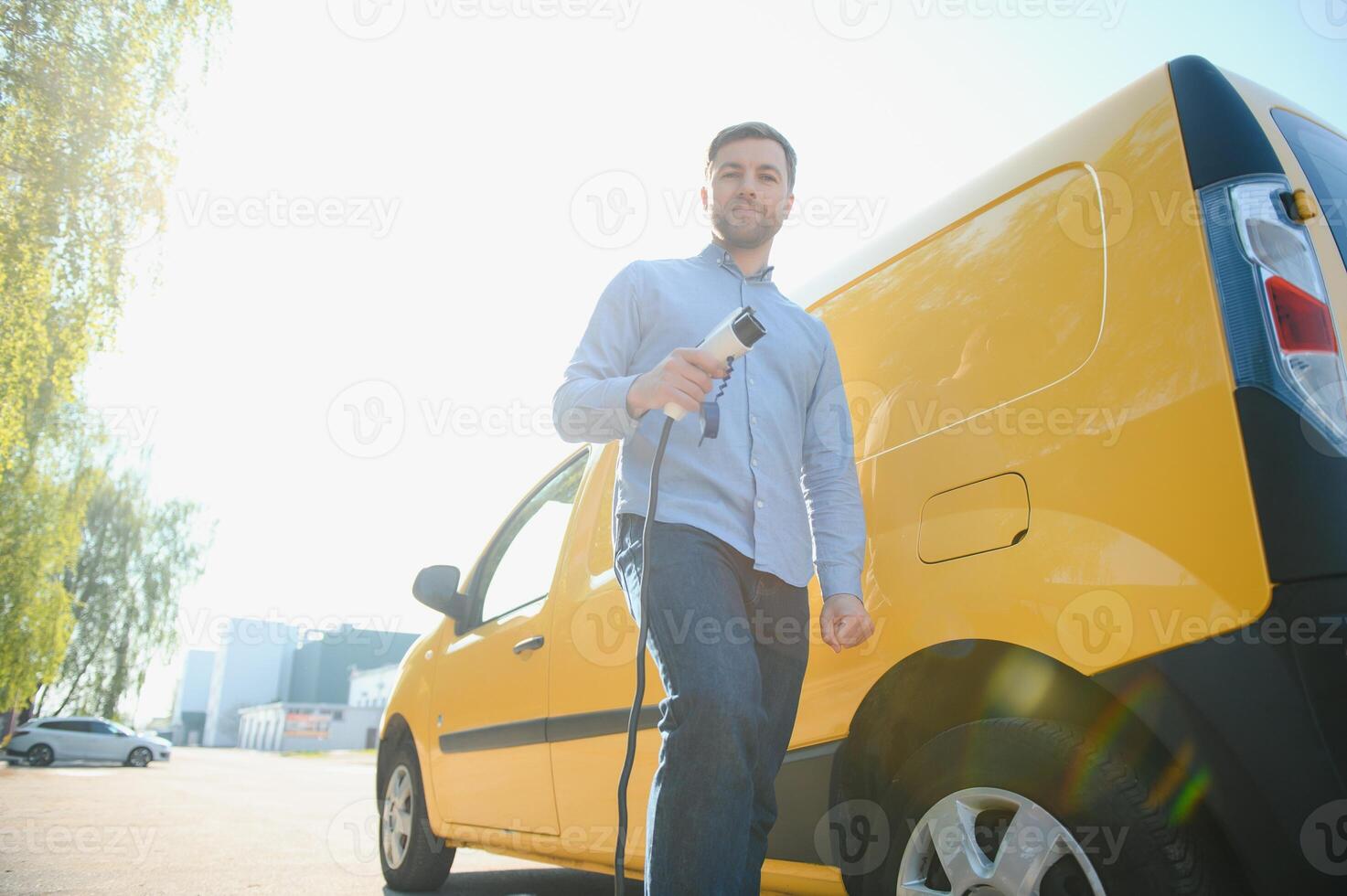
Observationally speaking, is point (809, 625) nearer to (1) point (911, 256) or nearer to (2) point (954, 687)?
(2) point (954, 687)

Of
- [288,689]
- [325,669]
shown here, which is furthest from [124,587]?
[288,689]

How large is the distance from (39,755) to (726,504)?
29686 mm

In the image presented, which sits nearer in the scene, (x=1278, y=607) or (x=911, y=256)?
(x=1278, y=607)

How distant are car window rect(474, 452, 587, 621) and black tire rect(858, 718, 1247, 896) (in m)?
1.78

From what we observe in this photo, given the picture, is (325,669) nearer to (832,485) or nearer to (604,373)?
(604,373)

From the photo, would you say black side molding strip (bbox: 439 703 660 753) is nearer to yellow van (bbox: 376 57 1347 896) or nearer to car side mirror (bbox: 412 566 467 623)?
yellow van (bbox: 376 57 1347 896)

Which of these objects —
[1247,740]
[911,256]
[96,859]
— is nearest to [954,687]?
[1247,740]

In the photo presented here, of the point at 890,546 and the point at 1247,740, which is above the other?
the point at 890,546

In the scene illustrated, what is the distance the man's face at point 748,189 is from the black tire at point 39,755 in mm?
29473

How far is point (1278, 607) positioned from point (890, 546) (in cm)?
76

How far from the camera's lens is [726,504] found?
1824 millimetres

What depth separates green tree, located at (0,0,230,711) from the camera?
9844 millimetres

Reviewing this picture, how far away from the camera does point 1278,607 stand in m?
1.22

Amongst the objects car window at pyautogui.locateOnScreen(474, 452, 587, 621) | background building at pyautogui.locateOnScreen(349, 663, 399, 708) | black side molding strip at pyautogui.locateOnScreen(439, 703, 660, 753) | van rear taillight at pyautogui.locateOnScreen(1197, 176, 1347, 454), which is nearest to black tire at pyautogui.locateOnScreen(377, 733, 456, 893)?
black side molding strip at pyautogui.locateOnScreen(439, 703, 660, 753)
